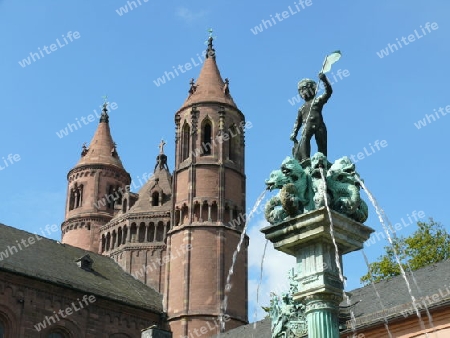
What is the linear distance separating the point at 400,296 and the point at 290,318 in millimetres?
13952

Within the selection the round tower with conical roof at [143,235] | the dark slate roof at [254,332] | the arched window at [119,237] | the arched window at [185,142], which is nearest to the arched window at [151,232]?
the round tower with conical roof at [143,235]

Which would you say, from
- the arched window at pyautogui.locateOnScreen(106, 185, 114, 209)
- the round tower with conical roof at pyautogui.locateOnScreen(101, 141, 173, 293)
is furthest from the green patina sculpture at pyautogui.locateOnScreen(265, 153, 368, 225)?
the arched window at pyautogui.locateOnScreen(106, 185, 114, 209)

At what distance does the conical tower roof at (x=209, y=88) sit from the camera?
49.5m

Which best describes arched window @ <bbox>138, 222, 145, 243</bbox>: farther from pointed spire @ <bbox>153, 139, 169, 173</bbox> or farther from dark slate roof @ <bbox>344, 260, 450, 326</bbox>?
dark slate roof @ <bbox>344, 260, 450, 326</bbox>

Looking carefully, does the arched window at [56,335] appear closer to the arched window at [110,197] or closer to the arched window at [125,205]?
the arched window at [125,205]

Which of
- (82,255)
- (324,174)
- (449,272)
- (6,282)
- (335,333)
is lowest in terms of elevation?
(335,333)

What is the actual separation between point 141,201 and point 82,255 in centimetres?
990

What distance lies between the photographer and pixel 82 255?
155 feet

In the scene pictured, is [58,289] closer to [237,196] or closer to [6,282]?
[6,282]

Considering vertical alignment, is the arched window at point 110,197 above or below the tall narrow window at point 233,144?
above

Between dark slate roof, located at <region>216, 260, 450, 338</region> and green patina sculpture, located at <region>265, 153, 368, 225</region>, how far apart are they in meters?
13.1

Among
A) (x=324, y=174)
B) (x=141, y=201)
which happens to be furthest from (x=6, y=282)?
(x=324, y=174)

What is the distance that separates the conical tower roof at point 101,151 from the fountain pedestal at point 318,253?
188 feet

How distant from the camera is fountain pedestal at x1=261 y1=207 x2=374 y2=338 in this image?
26.5ft
